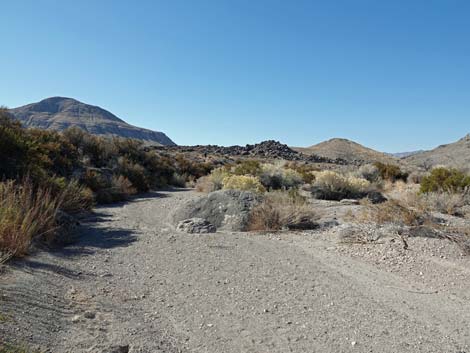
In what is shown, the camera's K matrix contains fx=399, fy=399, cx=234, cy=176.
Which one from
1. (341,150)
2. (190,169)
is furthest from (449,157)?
(190,169)

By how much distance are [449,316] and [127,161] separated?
18.2 metres

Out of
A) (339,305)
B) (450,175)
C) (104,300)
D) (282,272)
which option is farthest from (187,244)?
(450,175)

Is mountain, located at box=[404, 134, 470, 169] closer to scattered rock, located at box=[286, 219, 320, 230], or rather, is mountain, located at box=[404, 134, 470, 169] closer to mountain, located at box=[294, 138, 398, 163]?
mountain, located at box=[294, 138, 398, 163]

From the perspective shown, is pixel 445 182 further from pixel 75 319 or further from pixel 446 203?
pixel 75 319

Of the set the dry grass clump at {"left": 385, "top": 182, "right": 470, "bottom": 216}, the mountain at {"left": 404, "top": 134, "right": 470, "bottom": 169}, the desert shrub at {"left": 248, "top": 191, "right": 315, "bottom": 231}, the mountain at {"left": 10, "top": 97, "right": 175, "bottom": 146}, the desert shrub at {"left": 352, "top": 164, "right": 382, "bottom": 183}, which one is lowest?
the desert shrub at {"left": 248, "top": 191, "right": 315, "bottom": 231}

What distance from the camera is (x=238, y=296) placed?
206 inches

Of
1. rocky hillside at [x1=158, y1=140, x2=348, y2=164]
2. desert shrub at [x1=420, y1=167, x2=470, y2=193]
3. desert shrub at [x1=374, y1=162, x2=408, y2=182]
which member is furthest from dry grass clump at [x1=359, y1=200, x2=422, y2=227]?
rocky hillside at [x1=158, y1=140, x2=348, y2=164]

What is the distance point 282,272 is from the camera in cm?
628

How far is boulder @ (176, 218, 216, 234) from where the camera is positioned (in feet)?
30.1

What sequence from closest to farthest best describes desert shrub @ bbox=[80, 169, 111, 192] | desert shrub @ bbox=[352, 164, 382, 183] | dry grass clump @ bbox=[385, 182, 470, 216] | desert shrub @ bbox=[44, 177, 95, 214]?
desert shrub @ bbox=[44, 177, 95, 214] < dry grass clump @ bbox=[385, 182, 470, 216] < desert shrub @ bbox=[80, 169, 111, 192] < desert shrub @ bbox=[352, 164, 382, 183]

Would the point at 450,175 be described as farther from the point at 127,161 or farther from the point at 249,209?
the point at 127,161

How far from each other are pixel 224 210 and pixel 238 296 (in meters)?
5.23

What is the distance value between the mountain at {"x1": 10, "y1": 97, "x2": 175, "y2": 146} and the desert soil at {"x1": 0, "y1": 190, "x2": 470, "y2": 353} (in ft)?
350

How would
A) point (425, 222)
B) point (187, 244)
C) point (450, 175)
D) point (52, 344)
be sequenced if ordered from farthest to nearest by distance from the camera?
point (450, 175) → point (425, 222) → point (187, 244) → point (52, 344)
